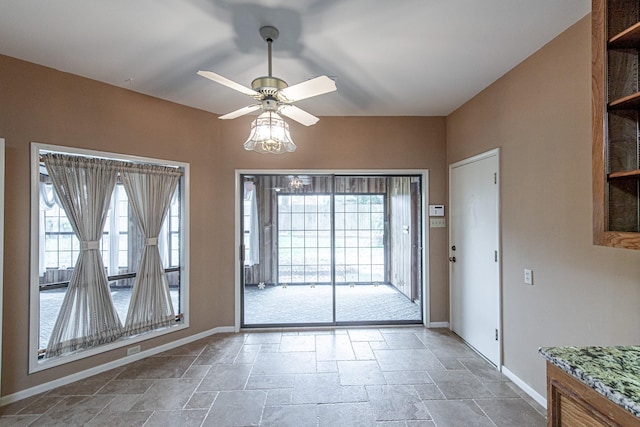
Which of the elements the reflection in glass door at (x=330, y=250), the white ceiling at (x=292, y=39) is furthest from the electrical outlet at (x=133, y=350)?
the white ceiling at (x=292, y=39)

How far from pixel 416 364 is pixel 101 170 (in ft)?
Answer: 12.0

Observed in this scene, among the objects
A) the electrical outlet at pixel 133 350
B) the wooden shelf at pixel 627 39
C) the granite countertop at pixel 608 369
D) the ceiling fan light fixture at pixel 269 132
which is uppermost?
the wooden shelf at pixel 627 39

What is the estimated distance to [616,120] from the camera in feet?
4.44

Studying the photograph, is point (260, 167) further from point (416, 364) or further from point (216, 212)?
point (416, 364)

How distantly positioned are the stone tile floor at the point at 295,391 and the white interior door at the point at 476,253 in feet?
0.91

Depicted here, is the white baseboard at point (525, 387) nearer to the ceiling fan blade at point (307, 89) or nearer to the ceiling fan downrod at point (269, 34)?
the ceiling fan blade at point (307, 89)

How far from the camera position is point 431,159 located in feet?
12.8

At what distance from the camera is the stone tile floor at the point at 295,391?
2.15m

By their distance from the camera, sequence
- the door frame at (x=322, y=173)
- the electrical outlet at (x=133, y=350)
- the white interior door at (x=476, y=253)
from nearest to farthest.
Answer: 1. the white interior door at (x=476, y=253)
2. the electrical outlet at (x=133, y=350)
3. the door frame at (x=322, y=173)

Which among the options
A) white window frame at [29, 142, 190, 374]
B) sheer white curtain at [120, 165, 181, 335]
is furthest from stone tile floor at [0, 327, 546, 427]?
sheer white curtain at [120, 165, 181, 335]

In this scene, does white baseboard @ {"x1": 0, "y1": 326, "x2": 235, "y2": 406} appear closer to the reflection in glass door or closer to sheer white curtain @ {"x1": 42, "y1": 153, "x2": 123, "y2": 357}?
sheer white curtain @ {"x1": 42, "y1": 153, "x2": 123, "y2": 357}

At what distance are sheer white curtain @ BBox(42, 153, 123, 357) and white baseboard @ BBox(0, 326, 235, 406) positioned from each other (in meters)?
0.23

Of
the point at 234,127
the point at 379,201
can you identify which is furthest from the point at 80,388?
the point at 379,201

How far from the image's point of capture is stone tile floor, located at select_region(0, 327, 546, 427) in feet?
7.05
